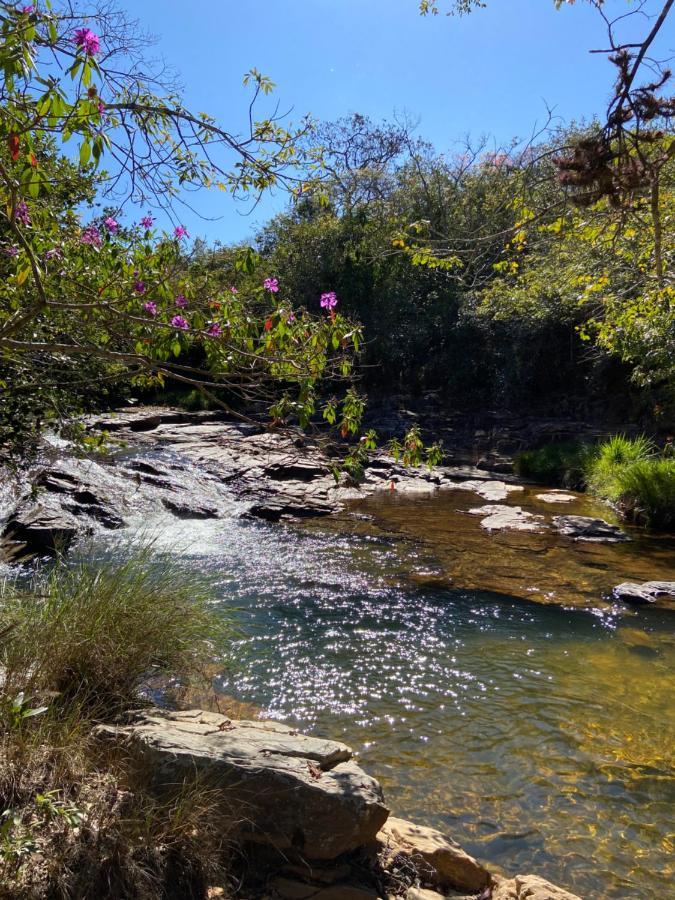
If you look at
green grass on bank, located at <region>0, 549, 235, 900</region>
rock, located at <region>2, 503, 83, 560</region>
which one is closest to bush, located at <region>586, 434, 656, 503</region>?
rock, located at <region>2, 503, 83, 560</region>

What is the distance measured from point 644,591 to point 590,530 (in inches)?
115

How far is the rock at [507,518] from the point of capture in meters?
10.2

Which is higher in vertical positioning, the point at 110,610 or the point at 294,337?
the point at 294,337

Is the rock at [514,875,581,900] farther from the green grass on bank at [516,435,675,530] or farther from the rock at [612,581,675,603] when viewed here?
the green grass on bank at [516,435,675,530]

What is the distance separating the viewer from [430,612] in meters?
6.52

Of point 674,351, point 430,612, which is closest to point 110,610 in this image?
point 430,612

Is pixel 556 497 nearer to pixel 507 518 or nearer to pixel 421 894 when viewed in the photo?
pixel 507 518

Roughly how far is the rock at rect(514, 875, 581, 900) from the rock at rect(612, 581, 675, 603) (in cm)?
446

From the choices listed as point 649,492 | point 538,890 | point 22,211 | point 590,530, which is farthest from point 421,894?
point 649,492

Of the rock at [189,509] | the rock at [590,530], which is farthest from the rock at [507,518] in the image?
the rock at [189,509]

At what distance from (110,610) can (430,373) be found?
804 inches

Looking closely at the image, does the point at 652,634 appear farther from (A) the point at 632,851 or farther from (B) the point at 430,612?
(A) the point at 632,851

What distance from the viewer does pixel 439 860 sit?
274cm

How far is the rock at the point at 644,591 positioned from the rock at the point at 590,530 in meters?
2.26
